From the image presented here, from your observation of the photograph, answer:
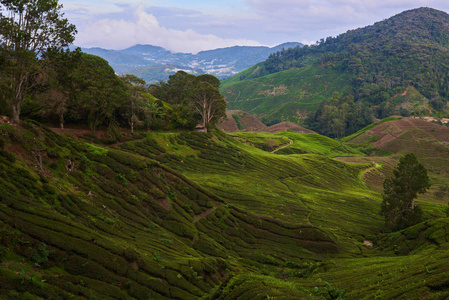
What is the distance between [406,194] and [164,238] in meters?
46.7

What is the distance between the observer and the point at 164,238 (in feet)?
104

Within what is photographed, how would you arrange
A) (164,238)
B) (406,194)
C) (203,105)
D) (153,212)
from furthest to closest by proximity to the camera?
(203,105) → (406,194) → (153,212) → (164,238)

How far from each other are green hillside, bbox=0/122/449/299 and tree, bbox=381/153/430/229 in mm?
4063

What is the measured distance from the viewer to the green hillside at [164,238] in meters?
19.7

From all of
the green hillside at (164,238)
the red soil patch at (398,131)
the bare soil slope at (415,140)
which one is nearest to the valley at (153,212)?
the green hillside at (164,238)

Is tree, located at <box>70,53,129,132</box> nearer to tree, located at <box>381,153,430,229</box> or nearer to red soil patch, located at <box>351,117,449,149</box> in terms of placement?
tree, located at <box>381,153,430,229</box>

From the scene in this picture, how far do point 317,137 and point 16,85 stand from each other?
6129 inches

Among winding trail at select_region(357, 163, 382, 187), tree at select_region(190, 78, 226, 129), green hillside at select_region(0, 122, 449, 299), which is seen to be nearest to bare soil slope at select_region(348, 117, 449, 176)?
winding trail at select_region(357, 163, 382, 187)

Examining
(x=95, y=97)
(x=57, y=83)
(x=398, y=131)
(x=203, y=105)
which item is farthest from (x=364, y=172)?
(x=57, y=83)

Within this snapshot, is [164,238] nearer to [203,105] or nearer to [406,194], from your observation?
[406,194]

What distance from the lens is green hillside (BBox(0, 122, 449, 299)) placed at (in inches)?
774

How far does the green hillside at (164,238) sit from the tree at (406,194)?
13.3 ft

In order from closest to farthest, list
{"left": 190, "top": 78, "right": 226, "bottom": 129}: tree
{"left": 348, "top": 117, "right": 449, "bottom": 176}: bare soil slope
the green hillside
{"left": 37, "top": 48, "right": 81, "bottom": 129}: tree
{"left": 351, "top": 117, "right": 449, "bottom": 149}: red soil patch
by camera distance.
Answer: the green hillside
{"left": 37, "top": 48, "right": 81, "bottom": 129}: tree
{"left": 190, "top": 78, "right": 226, "bottom": 129}: tree
{"left": 348, "top": 117, "right": 449, "bottom": 176}: bare soil slope
{"left": 351, "top": 117, "right": 449, "bottom": 149}: red soil patch

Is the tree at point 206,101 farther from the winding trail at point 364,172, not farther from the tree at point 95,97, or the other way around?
the winding trail at point 364,172
